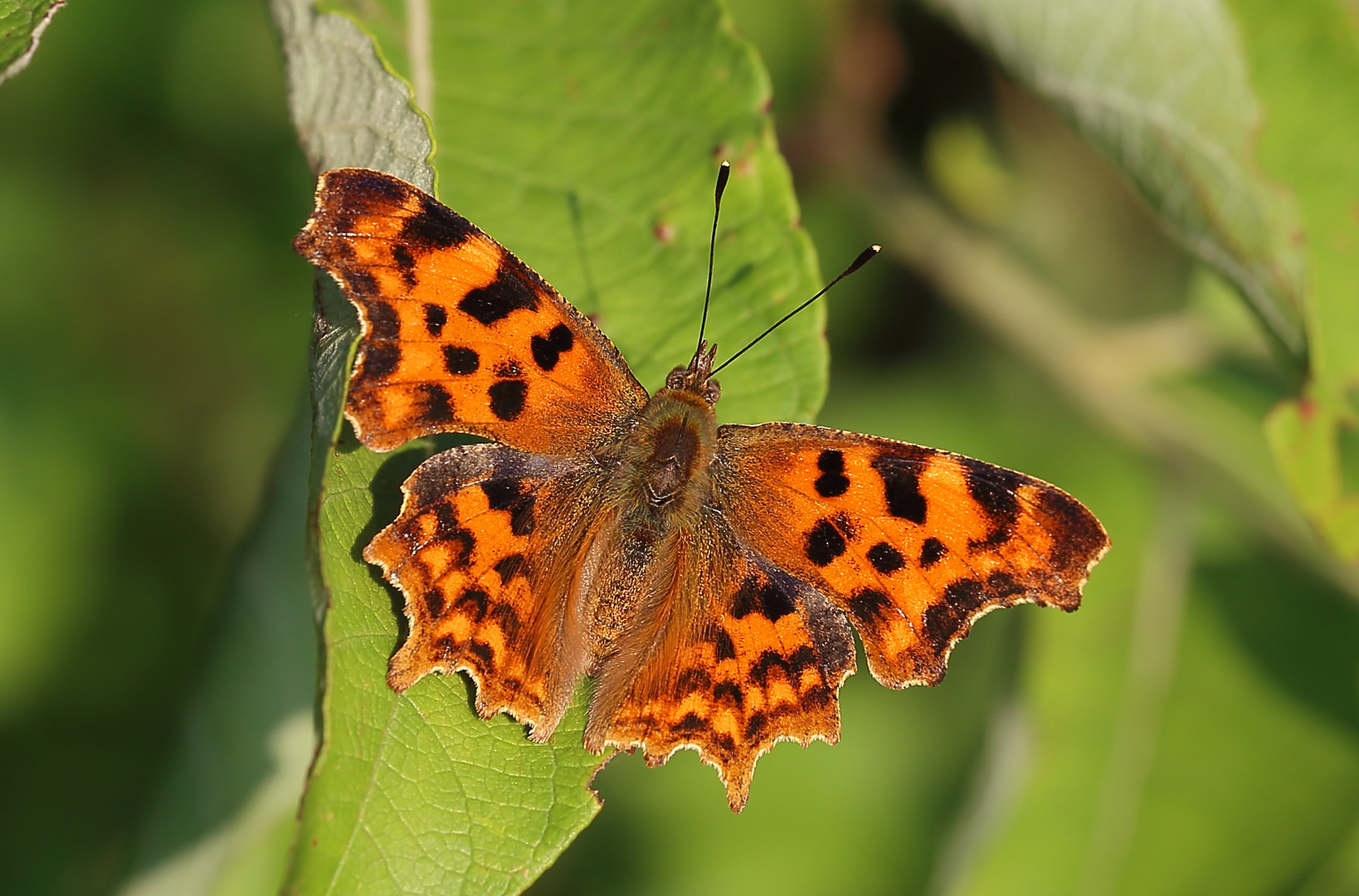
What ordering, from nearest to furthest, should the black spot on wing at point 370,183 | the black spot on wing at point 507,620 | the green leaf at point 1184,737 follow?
1. the black spot on wing at point 370,183
2. the black spot on wing at point 507,620
3. the green leaf at point 1184,737

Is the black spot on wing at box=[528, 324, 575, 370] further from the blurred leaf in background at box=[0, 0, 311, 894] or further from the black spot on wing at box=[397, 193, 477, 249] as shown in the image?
the blurred leaf in background at box=[0, 0, 311, 894]

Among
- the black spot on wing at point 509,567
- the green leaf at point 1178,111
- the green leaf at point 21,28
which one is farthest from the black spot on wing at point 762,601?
the green leaf at point 21,28

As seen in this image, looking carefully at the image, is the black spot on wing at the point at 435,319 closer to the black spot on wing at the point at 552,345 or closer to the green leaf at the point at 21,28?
the black spot on wing at the point at 552,345

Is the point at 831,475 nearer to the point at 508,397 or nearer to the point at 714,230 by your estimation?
the point at 714,230

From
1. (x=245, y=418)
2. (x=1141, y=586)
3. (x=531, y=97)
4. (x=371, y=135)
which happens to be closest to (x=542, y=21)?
(x=531, y=97)

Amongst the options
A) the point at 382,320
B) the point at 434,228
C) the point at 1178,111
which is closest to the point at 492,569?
the point at 382,320

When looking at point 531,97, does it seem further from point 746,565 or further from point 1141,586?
point 1141,586

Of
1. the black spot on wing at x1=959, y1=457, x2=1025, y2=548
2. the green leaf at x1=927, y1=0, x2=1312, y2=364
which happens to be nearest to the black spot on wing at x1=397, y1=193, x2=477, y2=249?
the black spot on wing at x1=959, y1=457, x2=1025, y2=548
